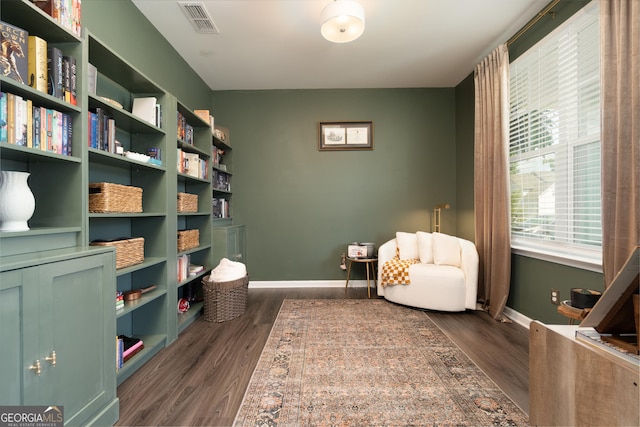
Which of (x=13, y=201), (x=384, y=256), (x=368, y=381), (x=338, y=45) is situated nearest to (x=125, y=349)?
(x=13, y=201)

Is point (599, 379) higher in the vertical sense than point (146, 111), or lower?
lower

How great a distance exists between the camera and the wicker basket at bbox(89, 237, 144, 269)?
70.1 inches

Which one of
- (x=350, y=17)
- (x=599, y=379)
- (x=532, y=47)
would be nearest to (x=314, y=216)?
(x=350, y=17)

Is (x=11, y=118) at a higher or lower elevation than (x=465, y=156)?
lower

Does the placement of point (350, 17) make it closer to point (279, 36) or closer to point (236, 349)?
point (279, 36)

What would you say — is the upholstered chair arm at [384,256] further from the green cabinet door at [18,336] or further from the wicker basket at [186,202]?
the green cabinet door at [18,336]

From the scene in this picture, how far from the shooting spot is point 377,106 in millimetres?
4020

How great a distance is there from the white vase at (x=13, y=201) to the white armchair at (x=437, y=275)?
9.70 feet

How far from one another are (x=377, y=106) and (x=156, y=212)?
3.15m

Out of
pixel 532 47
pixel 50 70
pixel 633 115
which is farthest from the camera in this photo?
pixel 532 47

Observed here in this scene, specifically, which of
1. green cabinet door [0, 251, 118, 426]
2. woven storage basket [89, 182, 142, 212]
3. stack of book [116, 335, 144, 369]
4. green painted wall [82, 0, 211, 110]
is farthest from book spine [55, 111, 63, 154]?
stack of book [116, 335, 144, 369]

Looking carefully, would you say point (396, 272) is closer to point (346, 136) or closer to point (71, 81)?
point (346, 136)

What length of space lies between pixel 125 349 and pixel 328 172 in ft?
9.75

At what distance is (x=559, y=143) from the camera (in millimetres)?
2268
